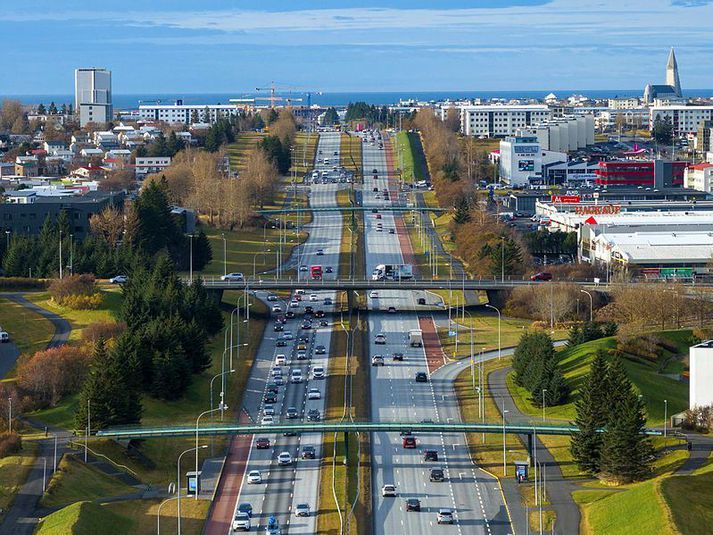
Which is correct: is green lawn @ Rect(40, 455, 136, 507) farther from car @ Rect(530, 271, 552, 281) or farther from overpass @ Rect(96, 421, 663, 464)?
car @ Rect(530, 271, 552, 281)

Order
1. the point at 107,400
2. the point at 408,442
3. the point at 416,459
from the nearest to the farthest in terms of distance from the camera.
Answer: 1. the point at 416,459
2. the point at 107,400
3. the point at 408,442

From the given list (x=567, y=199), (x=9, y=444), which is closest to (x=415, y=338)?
(x=9, y=444)

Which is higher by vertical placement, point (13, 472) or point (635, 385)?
point (635, 385)

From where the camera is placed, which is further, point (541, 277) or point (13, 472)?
point (541, 277)

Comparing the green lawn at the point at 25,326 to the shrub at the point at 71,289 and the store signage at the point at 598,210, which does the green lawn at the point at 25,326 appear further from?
the store signage at the point at 598,210

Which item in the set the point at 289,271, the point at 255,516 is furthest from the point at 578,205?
the point at 255,516

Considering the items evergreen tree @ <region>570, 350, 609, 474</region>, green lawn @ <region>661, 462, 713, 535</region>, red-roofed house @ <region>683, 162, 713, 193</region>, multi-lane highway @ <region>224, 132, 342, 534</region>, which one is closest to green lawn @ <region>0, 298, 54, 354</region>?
multi-lane highway @ <region>224, 132, 342, 534</region>

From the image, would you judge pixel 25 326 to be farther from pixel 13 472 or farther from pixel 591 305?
pixel 591 305

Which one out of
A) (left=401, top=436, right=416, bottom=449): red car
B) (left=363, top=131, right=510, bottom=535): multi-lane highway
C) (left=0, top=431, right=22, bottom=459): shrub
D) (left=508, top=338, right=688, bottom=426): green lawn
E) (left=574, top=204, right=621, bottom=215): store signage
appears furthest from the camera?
(left=574, top=204, right=621, bottom=215): store signage
